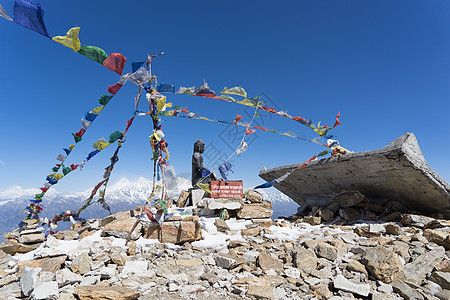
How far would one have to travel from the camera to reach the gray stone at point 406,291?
3.47m

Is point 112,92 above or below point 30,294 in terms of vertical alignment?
above

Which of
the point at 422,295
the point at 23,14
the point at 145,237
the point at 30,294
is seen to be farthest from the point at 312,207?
the point at 23,14

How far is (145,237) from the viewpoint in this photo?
216 inches

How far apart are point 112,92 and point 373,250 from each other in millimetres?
6531

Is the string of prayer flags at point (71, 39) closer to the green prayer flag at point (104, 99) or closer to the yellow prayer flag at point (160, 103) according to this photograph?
the green prayer flag at point (104, 99)

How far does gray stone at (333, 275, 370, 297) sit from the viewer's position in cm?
347

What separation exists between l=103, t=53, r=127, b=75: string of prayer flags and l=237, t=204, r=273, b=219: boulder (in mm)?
5639

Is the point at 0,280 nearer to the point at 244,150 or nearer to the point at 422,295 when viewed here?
the point at 244,150

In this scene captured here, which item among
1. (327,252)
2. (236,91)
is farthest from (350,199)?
(236,91)

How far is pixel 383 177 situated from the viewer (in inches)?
297

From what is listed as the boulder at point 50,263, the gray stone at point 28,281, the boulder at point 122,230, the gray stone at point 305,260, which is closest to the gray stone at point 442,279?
the gray stone at point 305,260

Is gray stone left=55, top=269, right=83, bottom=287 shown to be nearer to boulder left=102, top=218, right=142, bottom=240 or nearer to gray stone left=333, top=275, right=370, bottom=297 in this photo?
boulder left=102, top=218, right=142, bottom=240

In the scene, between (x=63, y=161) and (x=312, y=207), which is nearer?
(x=63, y=161)

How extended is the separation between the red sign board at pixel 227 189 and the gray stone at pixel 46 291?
528 centimetres
